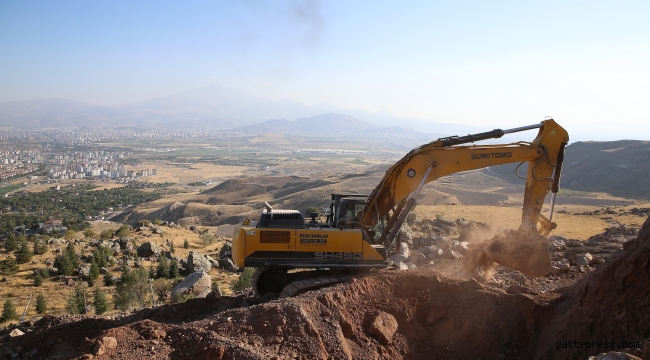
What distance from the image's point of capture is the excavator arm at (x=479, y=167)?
34.3 ft

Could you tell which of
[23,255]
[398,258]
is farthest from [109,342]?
[23,255]

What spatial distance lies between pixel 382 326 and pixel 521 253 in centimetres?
392

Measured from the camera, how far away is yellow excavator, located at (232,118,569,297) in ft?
34.1

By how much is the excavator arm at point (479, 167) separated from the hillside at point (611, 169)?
182 ft

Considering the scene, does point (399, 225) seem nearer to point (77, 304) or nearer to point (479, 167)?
point (479, 167)

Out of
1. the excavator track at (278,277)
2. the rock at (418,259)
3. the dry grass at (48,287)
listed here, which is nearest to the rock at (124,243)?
the dry grass at (48,287)

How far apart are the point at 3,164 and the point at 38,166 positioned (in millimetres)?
9980

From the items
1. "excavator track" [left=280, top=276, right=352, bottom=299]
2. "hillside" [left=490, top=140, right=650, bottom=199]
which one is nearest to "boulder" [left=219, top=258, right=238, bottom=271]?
"excavator track" [left=280, top=276, right=352, bottom=299]

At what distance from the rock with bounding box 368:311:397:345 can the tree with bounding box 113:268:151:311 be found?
31.9ft

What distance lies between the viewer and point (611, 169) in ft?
237

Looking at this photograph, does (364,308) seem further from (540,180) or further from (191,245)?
(191,245)

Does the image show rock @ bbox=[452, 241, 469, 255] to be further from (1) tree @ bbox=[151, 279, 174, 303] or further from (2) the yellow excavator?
(1) tree @ bbox=[151, 279, 174, 303]

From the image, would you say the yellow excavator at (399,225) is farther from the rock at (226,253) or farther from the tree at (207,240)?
the tree at (207,240)

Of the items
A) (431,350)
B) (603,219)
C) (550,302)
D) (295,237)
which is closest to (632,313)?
(550,302)
